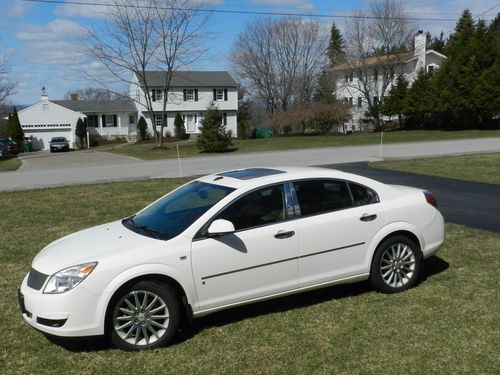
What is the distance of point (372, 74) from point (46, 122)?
36000mm

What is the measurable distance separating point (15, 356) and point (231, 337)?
6.18 ft

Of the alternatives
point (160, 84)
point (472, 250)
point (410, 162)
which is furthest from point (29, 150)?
point (472, 250)

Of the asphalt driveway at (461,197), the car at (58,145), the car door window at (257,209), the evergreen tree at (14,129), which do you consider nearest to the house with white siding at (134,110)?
the evergreen tree at (14,129)

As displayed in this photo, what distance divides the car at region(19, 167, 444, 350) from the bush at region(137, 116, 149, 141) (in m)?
51.2

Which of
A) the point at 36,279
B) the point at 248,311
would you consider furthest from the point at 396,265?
the point at 36,279

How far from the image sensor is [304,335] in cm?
486

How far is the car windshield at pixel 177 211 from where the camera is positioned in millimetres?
5059

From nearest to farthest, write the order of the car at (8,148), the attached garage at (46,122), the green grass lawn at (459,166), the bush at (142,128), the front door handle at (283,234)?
1. the front door handle at (283,234)
2. the green grass lawn at (459,166)
3. the car at (8,148)
4. the bush at (142,128)
5. the attached garage at (46,122)

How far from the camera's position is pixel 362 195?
5.78 m

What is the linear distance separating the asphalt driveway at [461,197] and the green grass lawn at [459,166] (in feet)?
2.92

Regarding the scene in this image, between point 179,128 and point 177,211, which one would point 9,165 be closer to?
point 179,128

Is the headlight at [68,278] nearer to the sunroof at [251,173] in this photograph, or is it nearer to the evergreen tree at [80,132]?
the sunroof at [251,173]

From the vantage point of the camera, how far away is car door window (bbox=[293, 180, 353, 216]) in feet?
17.8

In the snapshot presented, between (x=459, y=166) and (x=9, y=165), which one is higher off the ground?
(x=459, y=166)
